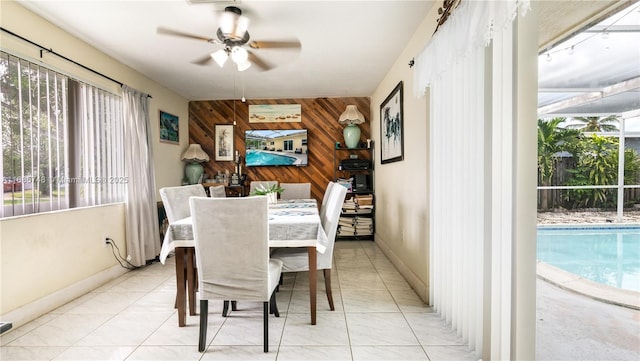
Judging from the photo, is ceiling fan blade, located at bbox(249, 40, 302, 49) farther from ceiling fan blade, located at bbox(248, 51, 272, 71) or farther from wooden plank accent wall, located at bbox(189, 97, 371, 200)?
wooden plank accent wall, located at bbox(189, 97, 371, 200)

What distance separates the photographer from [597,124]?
180 cm

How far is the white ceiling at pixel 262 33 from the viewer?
2389 mm

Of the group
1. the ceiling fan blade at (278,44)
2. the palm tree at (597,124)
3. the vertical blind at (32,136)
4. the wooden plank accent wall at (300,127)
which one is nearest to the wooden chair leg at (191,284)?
the vertical blind at (32,136)

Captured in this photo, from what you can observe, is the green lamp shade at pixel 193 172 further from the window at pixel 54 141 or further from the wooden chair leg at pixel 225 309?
the wooden chair leg at pixel 225 309

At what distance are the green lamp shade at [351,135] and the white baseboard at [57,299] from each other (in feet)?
11.7

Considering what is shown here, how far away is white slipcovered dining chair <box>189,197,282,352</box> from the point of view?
179 cm

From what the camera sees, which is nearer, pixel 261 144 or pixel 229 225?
pixel 229 225

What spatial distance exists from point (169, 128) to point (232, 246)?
11.7 ft

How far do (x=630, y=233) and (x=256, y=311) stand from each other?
2475 millimetres

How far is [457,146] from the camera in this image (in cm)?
200

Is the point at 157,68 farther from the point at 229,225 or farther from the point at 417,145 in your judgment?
the point at 417,145

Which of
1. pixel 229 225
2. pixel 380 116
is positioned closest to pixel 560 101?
pixel 380 116

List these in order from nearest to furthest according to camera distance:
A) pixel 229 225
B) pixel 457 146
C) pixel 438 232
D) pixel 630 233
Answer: pixel 630 233 → pixel 229 225 → pixel 457 146 → pixel 438 232

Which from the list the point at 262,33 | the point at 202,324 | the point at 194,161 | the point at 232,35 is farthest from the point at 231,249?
the point at 194,161
